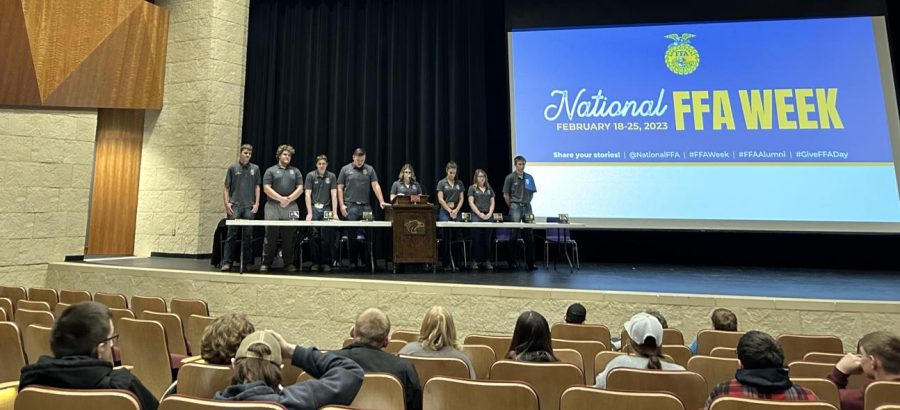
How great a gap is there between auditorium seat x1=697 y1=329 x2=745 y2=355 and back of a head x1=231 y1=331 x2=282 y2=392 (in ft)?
8.36

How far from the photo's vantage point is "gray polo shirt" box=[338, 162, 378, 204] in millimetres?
6219

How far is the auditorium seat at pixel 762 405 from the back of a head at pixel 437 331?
112 centimetres

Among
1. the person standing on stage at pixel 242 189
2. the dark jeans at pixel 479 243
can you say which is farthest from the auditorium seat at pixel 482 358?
the dark jeans at pixel 479 243

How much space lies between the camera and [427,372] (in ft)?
6.95

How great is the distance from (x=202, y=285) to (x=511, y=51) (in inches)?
213

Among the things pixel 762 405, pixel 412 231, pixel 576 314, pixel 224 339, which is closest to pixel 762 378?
pixel 762 405

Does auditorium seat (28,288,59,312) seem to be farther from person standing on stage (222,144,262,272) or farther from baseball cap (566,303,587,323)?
baseball cap (566,303,587,323)

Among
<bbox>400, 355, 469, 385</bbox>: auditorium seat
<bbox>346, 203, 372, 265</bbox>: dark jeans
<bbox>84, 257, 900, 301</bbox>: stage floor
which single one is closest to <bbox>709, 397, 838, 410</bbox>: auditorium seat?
<bbox>400, 355, 469, 385</bbox>: auditorium seat

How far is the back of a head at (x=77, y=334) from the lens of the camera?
62.0 inches

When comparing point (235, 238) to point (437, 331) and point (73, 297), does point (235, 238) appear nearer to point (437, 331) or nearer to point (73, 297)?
point (73, 297)

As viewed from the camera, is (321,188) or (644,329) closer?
(644,329)

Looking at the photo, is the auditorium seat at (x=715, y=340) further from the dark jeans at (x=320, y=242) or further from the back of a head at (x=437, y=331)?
the dark jeans at (x=320, y=242)

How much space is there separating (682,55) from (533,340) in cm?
629

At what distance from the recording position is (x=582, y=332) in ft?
10.9
